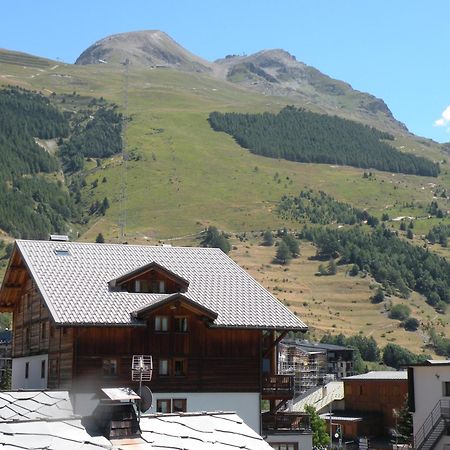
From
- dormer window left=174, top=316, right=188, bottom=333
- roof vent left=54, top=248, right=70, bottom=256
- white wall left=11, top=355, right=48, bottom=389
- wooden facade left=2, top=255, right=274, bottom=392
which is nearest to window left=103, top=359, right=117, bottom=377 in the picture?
wooden facade left=2, top=255, right=274, bottom=392

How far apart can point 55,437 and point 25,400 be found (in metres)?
13.8

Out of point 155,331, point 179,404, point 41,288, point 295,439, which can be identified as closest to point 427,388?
point 295,439

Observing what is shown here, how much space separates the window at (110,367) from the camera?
43.2 m

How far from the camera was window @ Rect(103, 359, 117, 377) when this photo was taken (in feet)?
142

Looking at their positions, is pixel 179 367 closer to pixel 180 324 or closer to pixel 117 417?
pixel 180 324

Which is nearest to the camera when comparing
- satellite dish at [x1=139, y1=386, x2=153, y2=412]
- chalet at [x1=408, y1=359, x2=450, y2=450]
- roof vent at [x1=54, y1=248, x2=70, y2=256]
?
satellite dish at [x1=139, y1=386, x2=153, y2=412]

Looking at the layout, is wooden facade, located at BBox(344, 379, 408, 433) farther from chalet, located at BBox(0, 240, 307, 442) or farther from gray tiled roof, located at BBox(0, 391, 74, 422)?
gray tiled roof, located at BBox(0, 391, 74, 422)

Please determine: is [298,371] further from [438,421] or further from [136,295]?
[136,295]

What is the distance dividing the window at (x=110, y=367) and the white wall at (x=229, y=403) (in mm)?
2508

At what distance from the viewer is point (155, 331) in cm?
4453

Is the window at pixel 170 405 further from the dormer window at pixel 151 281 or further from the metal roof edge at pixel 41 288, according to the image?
the metal roof edge at pixel 41 288

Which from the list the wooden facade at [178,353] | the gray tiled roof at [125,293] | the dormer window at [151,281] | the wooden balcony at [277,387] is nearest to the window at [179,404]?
the wooden facade at [178,353]

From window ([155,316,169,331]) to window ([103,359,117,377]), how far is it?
2.61m

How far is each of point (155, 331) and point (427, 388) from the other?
1976 centimetres
